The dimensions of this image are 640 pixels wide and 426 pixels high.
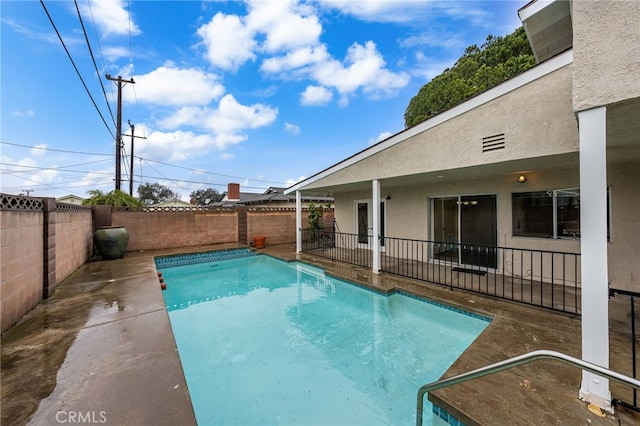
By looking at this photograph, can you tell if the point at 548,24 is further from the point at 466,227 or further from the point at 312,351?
the point at 312,351

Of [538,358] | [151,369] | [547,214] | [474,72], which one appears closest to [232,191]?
[474,72]

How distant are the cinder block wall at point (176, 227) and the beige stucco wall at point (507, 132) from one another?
9.96 m

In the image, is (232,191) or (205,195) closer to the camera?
(232,191)

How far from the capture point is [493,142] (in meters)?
4.49

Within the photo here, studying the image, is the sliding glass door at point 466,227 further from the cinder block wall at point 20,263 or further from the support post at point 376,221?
the cinder block wall at point 20,263

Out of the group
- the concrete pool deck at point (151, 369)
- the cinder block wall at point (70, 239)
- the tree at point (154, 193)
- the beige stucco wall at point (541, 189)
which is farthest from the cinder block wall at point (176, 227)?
the tree at point (154, 193)

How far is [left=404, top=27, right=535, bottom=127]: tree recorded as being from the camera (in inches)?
623

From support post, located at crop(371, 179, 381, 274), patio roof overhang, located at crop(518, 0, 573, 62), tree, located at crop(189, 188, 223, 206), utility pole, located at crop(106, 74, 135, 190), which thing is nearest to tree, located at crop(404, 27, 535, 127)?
patio roof overhang, located at crop(518, 0, 573, 62)

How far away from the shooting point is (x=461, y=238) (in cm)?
750

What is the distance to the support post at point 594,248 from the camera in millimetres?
2398

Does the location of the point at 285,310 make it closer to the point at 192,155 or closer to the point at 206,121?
the point at 206,121

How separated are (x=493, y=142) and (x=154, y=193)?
50604mm

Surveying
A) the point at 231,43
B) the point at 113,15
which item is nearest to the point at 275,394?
the point at 113,15

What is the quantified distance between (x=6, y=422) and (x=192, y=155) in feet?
93.7
